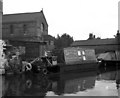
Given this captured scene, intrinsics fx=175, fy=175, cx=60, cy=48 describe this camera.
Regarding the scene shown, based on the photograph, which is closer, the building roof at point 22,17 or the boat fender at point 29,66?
the boat fender at point 29,66

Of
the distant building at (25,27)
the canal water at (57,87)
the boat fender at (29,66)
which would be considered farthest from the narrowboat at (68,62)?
the distant building at (25,27)

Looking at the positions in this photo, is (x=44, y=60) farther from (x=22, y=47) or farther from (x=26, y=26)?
(x=26, y=26)

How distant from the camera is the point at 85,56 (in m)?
24.2

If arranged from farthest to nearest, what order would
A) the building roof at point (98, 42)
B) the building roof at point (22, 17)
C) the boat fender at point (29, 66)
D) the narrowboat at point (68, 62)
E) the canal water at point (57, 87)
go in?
the building roof at point (98, 42), the building roof at point (22, 17), the narrowboat at point (68, 62), the boat fender at point (29, 66), the canal water at point (57, 87)

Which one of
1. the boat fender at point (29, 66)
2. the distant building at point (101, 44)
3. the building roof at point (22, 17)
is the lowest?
the boat fender at point (29, 66)

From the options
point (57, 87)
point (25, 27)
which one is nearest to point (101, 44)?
point (25, 27)

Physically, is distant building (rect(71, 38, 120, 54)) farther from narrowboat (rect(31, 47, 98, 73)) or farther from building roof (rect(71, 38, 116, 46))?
narrowboat (rect(31, 47, 98, 73))

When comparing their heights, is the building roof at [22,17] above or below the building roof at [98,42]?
above

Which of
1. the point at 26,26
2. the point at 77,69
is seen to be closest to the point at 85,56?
the point at 77,69

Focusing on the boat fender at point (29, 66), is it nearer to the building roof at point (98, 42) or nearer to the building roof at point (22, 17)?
the building roof at point (22, 17)

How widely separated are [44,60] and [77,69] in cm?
439

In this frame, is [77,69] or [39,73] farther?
[77,69]

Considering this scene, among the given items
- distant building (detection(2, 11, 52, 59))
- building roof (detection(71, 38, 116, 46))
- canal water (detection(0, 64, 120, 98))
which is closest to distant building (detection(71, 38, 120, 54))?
building roof (detection(71, 38, 116, 46))

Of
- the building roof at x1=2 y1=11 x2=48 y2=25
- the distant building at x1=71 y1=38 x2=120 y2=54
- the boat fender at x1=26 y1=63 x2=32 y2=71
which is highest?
the building roof at x1=2 y1=11 x2=48 y2=25
